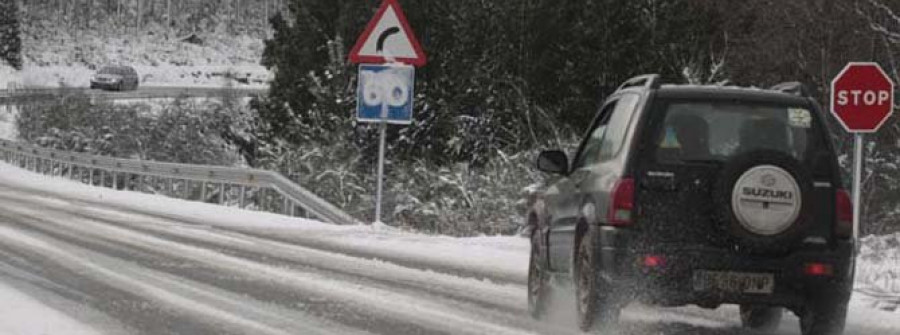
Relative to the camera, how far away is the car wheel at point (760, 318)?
892 centimetres

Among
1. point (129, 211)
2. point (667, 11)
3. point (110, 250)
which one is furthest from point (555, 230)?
point (667, 11)

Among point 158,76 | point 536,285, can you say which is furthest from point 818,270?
point 158,76

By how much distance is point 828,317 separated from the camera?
7.57 metres

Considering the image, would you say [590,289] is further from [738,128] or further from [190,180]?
[190,180]

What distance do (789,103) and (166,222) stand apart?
496 inches

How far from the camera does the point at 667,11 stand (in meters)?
26.5

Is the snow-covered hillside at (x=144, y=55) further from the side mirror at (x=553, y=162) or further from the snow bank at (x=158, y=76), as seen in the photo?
the side mirror at (x=553, y=162)

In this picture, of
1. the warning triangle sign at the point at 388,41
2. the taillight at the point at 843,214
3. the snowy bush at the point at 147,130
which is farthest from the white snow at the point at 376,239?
the snowy bush at the point at 147,130

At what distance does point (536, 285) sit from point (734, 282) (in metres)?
2.36

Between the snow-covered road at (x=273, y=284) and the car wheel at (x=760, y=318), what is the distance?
4.1 inches

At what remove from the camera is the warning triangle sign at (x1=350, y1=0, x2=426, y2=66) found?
17.0 meters

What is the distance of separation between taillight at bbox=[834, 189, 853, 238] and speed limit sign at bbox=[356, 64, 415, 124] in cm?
1035

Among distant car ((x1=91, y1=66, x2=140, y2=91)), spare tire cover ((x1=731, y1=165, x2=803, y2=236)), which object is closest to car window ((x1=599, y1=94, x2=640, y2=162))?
spare tire cover ((x1=731, y1=165, x2=803, y2=236))

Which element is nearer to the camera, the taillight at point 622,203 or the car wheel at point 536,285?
the taillight at point 622,203
